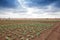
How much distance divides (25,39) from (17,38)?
2.29ft

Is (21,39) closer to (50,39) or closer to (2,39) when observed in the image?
(2,39)

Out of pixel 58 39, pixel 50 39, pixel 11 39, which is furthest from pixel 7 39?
pixel 58 39

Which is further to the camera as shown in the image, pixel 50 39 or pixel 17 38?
pixel 17 38

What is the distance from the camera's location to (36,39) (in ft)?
32.7

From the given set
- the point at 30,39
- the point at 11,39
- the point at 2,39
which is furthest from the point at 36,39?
the point at 2,39

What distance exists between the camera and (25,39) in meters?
9.85

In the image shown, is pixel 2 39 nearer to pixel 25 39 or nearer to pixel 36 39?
pixel 25 39

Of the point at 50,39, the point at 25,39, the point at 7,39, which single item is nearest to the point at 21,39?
the point at 25,39

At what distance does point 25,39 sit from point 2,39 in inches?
65.4

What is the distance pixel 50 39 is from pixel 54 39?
33cm

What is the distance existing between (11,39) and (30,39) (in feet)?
4.54

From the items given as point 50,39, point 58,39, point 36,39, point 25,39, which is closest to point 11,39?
point 25,39

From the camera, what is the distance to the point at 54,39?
965 centimetres

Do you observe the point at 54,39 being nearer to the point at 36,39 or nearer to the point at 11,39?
the point at 36,39
